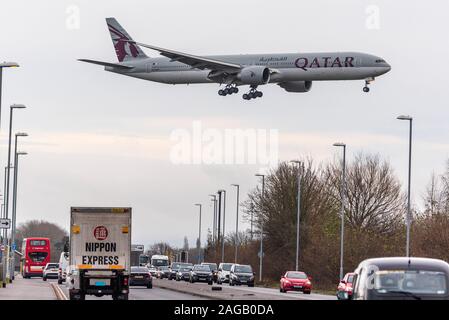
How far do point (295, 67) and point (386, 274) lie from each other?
183 ft

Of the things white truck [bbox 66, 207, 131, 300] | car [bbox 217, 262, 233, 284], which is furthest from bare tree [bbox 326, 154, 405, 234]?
white truck [bbox 66, 207, 131, 300]

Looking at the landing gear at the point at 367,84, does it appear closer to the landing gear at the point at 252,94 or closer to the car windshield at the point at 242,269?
the landing gear at the point at 252,94

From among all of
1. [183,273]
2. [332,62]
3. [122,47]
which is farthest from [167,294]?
[122,47]

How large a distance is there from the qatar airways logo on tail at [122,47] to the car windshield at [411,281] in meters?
76.7

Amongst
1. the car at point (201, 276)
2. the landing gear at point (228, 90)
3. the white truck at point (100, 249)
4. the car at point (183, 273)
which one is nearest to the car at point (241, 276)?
the car at point (201, 276)

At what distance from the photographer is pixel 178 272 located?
100 metres

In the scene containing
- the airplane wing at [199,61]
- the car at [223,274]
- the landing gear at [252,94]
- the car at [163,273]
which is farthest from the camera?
the car at [163,273]

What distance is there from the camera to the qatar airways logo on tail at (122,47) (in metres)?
97.8

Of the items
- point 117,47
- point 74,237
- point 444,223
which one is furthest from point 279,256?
point 74,237

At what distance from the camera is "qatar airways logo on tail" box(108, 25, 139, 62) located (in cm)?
9775

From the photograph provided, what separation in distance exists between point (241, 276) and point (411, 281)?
61.8 metres

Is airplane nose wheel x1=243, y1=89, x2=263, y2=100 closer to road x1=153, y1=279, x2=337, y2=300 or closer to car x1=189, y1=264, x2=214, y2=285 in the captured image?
road x1=153, y1=279, x2=337, y2=300

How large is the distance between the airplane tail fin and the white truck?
185ft
